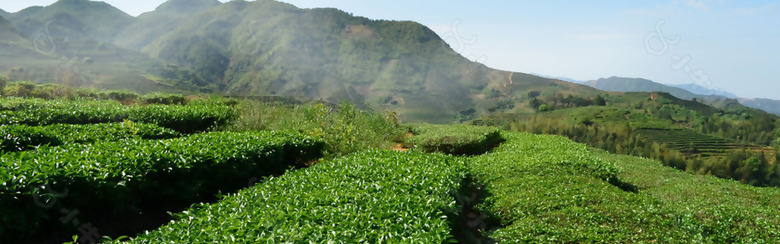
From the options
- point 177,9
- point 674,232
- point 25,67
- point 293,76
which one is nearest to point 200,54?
point 293,76

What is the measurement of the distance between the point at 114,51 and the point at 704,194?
9857 centimetres

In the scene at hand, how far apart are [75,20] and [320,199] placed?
135 metres

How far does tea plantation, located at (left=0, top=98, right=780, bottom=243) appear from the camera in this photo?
389 cm

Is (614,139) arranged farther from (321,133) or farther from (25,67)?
(25,67)

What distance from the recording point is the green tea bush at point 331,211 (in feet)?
11.3

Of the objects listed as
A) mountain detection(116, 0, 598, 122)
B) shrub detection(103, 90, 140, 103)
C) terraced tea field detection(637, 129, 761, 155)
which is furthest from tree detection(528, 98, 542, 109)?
shrub detection(103, 90, 140, 103)

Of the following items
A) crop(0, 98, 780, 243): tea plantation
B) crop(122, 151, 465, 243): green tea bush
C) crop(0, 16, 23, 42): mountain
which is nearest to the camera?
crop(122, 151, 465, 243): green tea bush

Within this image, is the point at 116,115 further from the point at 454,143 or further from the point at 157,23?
the point at 157,23

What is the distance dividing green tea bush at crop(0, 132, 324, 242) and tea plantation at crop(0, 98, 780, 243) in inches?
0.7

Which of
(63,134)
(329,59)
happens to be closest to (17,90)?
(63,134)

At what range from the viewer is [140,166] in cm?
543

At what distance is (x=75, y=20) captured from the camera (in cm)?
10869

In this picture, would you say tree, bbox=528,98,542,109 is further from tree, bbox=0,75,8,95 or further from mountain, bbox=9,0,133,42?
mountain, bbox=9,0,133,42

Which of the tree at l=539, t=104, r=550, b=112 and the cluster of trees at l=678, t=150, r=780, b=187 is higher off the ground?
the tree at l=539, t=104, r=550, b=112
